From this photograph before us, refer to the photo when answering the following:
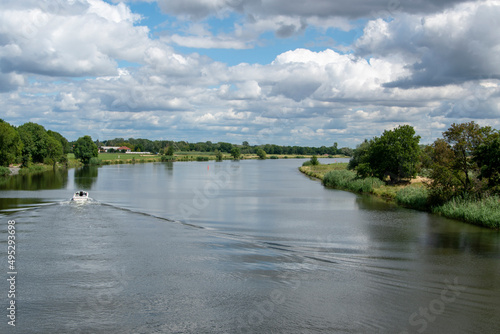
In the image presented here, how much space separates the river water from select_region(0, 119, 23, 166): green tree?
4642cm

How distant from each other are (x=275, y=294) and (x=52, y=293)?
6.88 meters

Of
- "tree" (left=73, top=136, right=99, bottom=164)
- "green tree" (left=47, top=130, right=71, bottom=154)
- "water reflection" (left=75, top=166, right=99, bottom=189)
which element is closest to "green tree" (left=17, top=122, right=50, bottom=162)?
"tree" (left=73, top=136, right=99, bottom=164)

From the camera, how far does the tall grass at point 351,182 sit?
45.4 metres

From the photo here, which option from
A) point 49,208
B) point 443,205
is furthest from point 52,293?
point 443,205

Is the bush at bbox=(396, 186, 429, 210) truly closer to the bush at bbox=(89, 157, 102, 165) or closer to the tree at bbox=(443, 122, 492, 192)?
the tree at bbox=(443, 122, 492, 192)

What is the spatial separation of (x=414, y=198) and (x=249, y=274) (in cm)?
2288

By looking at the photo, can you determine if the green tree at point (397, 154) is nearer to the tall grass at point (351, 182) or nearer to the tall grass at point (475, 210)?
the tall grass at point (351, 182)

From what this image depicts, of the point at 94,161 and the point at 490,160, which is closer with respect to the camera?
the point at 490,160

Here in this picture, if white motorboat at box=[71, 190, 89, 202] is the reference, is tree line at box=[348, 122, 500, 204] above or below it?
above

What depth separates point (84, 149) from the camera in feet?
343

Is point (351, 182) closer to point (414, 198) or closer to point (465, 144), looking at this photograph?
point (414, 198)

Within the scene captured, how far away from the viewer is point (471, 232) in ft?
73.9

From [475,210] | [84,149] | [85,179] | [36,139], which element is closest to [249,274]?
[475,210]

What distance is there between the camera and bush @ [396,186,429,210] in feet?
104
